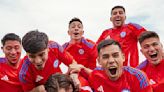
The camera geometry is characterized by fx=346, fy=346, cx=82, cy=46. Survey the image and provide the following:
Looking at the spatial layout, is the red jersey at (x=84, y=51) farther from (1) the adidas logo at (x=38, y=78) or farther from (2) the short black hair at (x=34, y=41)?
(2) the short black hair at (x=34, y=41)

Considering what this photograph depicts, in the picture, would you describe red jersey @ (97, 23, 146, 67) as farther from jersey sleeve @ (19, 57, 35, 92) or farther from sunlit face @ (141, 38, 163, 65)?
jersey sleeve @ (19, 57, 35, 92)

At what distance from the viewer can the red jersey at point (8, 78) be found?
622cm

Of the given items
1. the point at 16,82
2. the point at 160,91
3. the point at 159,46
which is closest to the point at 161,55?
the point at 159,46

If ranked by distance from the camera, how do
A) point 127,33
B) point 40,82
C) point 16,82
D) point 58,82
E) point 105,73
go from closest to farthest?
point 58,82 → point 105,73 → point 40,82 → point 16,82 → point 127,33

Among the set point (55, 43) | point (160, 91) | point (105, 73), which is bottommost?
point (160, 91)

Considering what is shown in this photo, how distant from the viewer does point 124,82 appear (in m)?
4.99

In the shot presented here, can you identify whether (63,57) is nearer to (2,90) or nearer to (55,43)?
(55,43)

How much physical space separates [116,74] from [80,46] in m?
3.15

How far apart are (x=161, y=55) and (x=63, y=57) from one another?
1.63 meters

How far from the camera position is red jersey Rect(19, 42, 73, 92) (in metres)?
5.32

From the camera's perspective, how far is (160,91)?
530 cm

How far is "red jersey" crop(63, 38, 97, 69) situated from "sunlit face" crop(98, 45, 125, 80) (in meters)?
2.84

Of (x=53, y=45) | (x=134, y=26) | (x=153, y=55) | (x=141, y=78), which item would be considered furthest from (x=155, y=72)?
(x=134, y=26)

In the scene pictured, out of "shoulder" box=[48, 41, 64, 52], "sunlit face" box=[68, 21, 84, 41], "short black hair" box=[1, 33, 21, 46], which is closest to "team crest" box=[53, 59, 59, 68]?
"shoulder" box=[48, 41, 64, 52]
